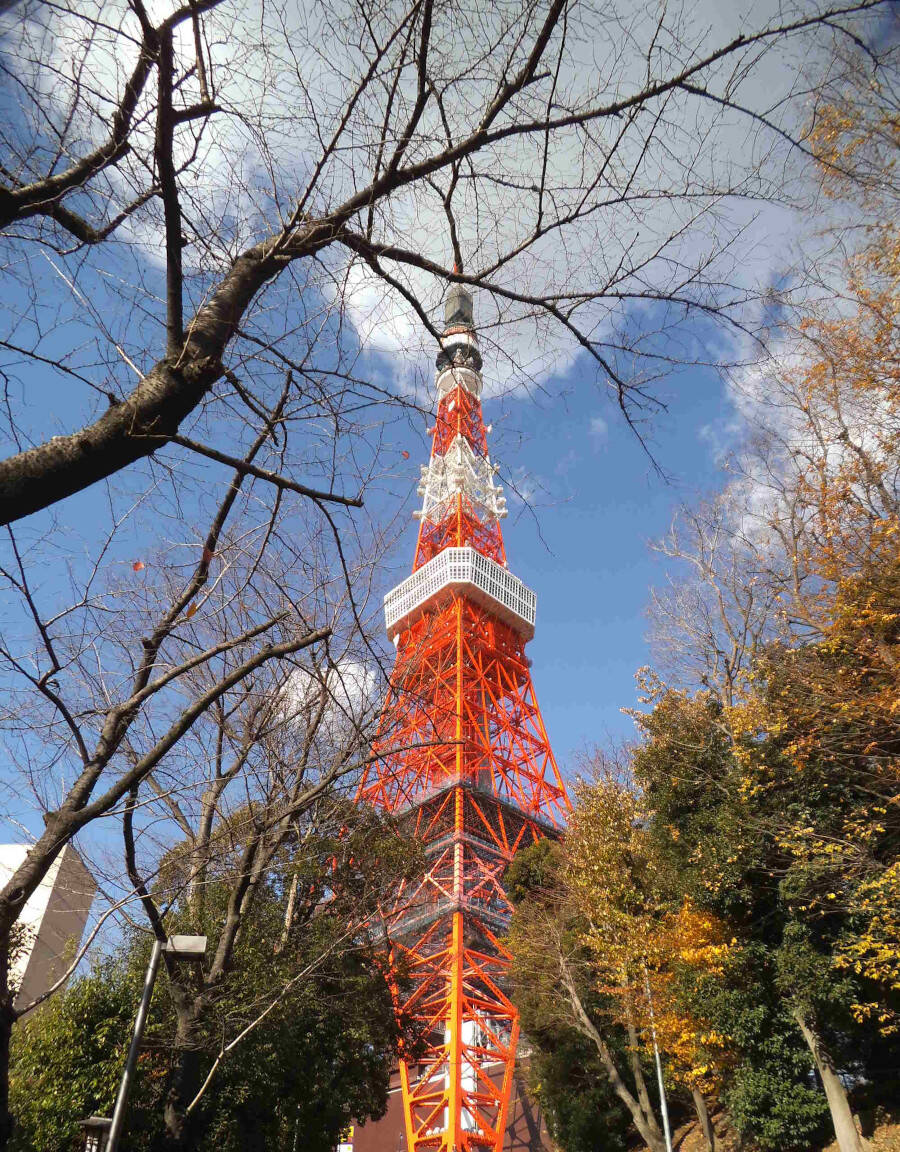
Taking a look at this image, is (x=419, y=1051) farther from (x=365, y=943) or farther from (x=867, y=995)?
(x=867, y=995)

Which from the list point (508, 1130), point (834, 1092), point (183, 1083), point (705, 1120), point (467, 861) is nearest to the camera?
point (183, 1083)

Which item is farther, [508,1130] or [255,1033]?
[508,1130]

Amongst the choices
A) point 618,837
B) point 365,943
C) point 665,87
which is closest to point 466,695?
point 618,837

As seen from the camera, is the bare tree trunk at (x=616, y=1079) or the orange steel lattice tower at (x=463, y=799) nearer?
the bare tree trunk at (x=616, y=1079)

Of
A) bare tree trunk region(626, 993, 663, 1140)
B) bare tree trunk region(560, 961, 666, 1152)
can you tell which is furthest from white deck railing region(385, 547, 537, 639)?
bare tree trunk region(626, 993, 663, 1140)

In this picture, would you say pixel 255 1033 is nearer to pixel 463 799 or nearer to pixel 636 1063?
pixel 636 1063

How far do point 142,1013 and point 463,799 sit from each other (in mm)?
21544

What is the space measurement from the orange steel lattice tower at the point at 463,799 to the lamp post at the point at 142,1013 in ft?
17.9

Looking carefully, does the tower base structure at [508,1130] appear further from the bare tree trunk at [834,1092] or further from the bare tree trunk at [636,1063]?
the bare tree trunk at [834,1092]

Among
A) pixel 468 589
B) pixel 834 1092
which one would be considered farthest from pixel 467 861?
pixel 834 1092

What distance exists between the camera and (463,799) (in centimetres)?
2628

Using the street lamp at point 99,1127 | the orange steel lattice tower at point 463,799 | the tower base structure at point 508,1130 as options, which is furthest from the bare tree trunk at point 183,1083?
the tower base structure at point 508,1130

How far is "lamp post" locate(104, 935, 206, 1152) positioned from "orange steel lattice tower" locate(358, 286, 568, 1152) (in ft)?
17.9

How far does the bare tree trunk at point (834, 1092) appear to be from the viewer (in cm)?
919
